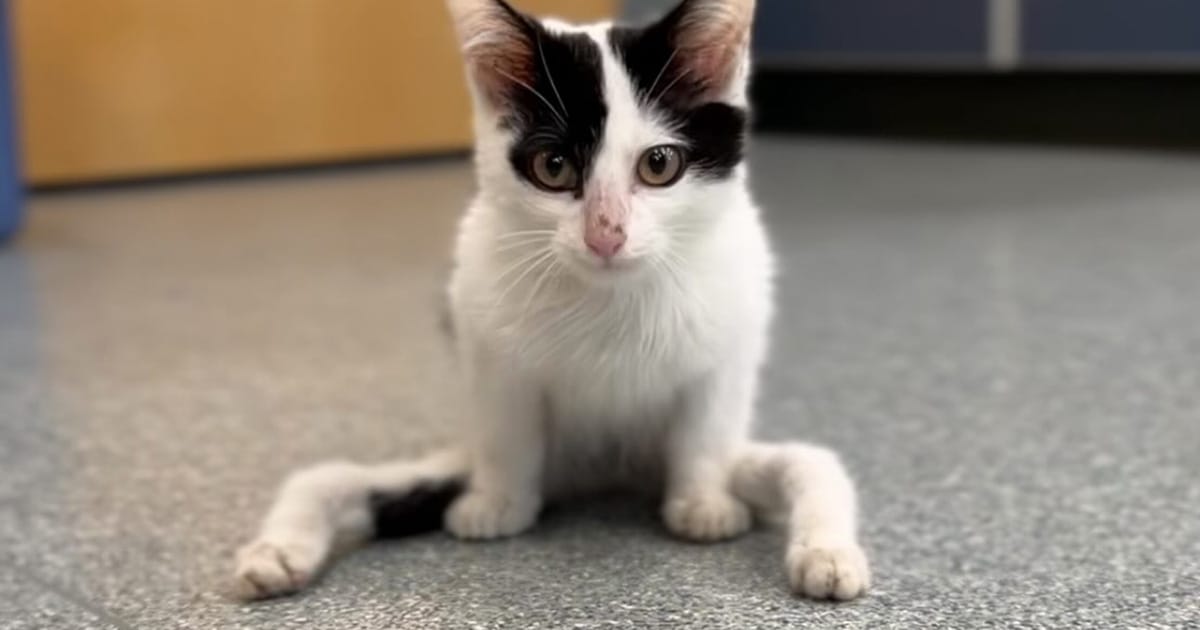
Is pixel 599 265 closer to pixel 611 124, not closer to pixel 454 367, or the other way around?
pixel 611 124

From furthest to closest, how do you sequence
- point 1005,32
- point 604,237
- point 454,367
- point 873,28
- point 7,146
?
point 873,28 → point 1005,32 → point 7,146 → point 454,367 → point 604,237

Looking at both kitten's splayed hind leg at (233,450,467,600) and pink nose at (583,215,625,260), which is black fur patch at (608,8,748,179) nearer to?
pink nose at (583,215,625,260)

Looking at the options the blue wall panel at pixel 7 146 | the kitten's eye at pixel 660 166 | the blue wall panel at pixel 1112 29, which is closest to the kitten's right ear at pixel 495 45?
the kitten's eye at pixel 660 166

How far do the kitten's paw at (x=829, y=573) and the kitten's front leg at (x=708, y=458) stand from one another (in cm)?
13

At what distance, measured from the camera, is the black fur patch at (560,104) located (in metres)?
0.96

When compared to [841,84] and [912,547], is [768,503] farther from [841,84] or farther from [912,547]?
[841,84]

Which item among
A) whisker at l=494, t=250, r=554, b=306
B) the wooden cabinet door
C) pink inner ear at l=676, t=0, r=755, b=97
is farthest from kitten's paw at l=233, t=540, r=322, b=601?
the wooden cabinet door

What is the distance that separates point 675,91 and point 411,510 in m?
0.40

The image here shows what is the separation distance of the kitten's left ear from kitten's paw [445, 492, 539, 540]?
352 mm

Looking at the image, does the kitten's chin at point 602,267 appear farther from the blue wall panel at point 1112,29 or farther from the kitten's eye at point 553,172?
the blue wall panel at point 1112,29

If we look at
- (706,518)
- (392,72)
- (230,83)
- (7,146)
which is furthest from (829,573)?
(392,72)

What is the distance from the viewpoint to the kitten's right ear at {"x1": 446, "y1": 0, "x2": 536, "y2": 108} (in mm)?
989

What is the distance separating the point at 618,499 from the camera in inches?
47.9

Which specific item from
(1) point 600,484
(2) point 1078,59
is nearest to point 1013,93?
(2) point 1078,59
